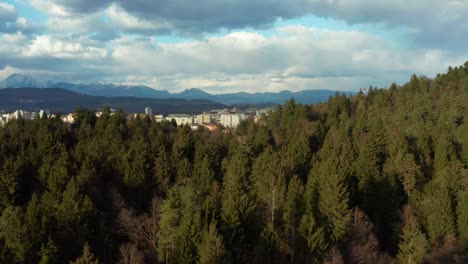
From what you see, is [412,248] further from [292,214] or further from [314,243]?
[292,214]

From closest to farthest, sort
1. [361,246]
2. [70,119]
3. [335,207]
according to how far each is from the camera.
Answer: [361,246]
[335,207]
[70,119]

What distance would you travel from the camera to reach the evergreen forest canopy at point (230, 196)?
23.1 meters

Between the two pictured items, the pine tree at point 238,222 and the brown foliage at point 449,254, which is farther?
the brown foliage at point 449,254

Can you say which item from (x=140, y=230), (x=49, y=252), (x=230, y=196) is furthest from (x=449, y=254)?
(x=49, y=252)

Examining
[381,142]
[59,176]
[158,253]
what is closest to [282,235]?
[158,253]

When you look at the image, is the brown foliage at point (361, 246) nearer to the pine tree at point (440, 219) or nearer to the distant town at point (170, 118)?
the pine tree at point (440, 219)

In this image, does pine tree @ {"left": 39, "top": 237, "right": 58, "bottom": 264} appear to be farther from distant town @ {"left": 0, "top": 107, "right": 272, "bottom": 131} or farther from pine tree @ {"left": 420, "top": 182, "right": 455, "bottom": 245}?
distant town @ {"left": 0, "top": 107, "right": 272, "bottom": 131}

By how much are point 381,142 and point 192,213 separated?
104 feet

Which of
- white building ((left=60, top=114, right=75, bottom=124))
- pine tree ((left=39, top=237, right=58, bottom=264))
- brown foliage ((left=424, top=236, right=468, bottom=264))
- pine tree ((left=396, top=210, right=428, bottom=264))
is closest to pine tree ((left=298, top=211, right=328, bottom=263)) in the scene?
pine tree ((left=396, top=210, right=428, bottom=264))

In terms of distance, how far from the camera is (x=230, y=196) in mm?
25984

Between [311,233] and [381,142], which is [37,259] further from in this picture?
[381,142]

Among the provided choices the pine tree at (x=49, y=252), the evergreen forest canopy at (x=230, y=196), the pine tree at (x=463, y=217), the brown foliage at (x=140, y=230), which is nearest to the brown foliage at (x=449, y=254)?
the evergreen forest canopy at (x=230, y=196)

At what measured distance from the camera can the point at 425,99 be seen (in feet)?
214

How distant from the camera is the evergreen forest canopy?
23.1 metres
